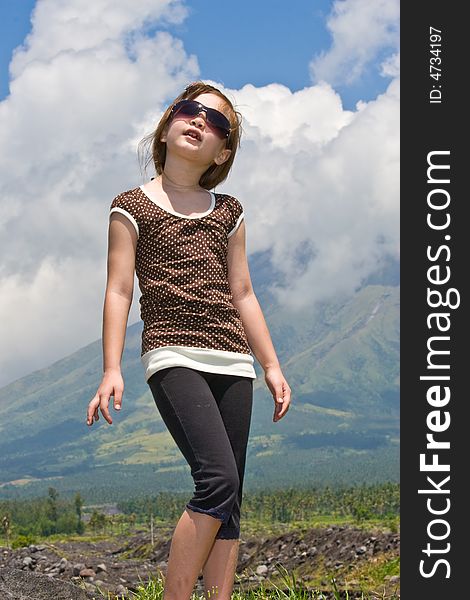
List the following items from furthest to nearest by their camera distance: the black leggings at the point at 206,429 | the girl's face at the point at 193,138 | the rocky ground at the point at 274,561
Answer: the rocky ground at the point at 274,561, the girl's face at the point at 193,138, the black leggings at the point at 206,429

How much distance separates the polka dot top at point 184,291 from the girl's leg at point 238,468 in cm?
7

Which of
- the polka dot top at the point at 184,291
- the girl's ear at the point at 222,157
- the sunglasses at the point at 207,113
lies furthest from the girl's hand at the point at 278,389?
the sunglasses at the point at 207,113

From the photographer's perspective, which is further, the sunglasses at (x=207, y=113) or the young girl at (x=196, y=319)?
the sunglasses at (x=207, y=113)

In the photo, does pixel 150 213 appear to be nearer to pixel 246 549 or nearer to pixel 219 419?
pixel 219 419

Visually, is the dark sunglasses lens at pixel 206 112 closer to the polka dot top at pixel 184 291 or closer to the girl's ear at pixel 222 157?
the girl's ear at pixel 222 157

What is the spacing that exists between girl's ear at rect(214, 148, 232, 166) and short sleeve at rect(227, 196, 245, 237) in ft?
0.54

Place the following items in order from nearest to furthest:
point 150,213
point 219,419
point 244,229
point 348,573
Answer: point 219,419, point 150,213, point 244,229, point 348,573

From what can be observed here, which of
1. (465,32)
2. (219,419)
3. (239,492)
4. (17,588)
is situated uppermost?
(465,32)

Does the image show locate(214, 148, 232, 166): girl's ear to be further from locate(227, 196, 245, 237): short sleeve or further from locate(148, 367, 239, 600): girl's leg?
locate(148, 367, 239, 600): girl's leg

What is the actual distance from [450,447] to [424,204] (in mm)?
1068

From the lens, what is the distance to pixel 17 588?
18.9ft

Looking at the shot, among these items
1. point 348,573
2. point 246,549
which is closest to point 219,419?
point 348,573

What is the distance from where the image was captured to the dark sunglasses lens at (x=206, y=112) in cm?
422

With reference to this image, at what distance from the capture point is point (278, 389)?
13.8 ft
